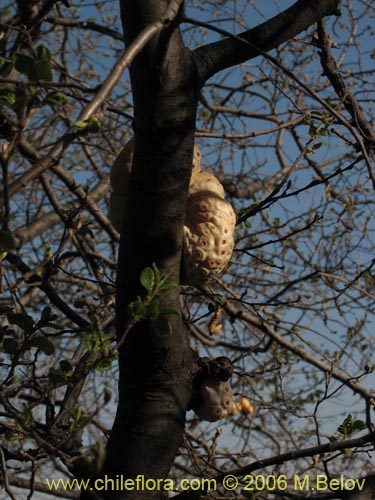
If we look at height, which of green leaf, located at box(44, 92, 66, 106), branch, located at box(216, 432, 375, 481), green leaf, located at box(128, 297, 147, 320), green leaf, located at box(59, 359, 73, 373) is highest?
green leaf, located at box(44, 92, 66, 106)

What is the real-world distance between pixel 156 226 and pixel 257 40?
1.76ft

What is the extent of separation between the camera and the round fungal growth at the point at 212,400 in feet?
6.18

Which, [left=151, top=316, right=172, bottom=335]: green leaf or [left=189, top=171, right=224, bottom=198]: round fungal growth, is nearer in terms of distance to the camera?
[left=151, top=316, right=172, bottom=335]: green leaf

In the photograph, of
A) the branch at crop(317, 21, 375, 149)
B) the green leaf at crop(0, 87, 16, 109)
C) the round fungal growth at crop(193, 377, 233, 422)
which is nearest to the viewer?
the green leaf at crop(0, 87, 16, 109)

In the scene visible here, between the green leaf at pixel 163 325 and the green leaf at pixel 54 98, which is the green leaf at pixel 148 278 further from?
the green leaf at pixel 54 98

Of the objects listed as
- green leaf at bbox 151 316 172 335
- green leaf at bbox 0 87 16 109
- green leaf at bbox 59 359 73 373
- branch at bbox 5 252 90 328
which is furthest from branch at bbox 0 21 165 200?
branch at bbox 5 252 90 328

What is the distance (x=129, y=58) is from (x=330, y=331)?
3409mm

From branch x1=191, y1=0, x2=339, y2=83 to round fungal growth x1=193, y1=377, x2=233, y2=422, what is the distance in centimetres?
81

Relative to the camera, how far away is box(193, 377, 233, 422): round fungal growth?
188 centimetres

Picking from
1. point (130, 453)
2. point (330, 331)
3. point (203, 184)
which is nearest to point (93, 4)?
point (330, 331)

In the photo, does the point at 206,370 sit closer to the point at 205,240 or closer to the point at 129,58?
the point at 205,240

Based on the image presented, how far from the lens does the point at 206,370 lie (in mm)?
1909

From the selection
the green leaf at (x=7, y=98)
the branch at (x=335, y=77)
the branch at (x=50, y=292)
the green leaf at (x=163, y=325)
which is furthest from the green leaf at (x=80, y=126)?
the branch at (x=335, y=77)

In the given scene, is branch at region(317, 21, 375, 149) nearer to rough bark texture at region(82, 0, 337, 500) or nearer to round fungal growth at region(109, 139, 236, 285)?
rough bark texture at region(82, 0, 337, 500)
